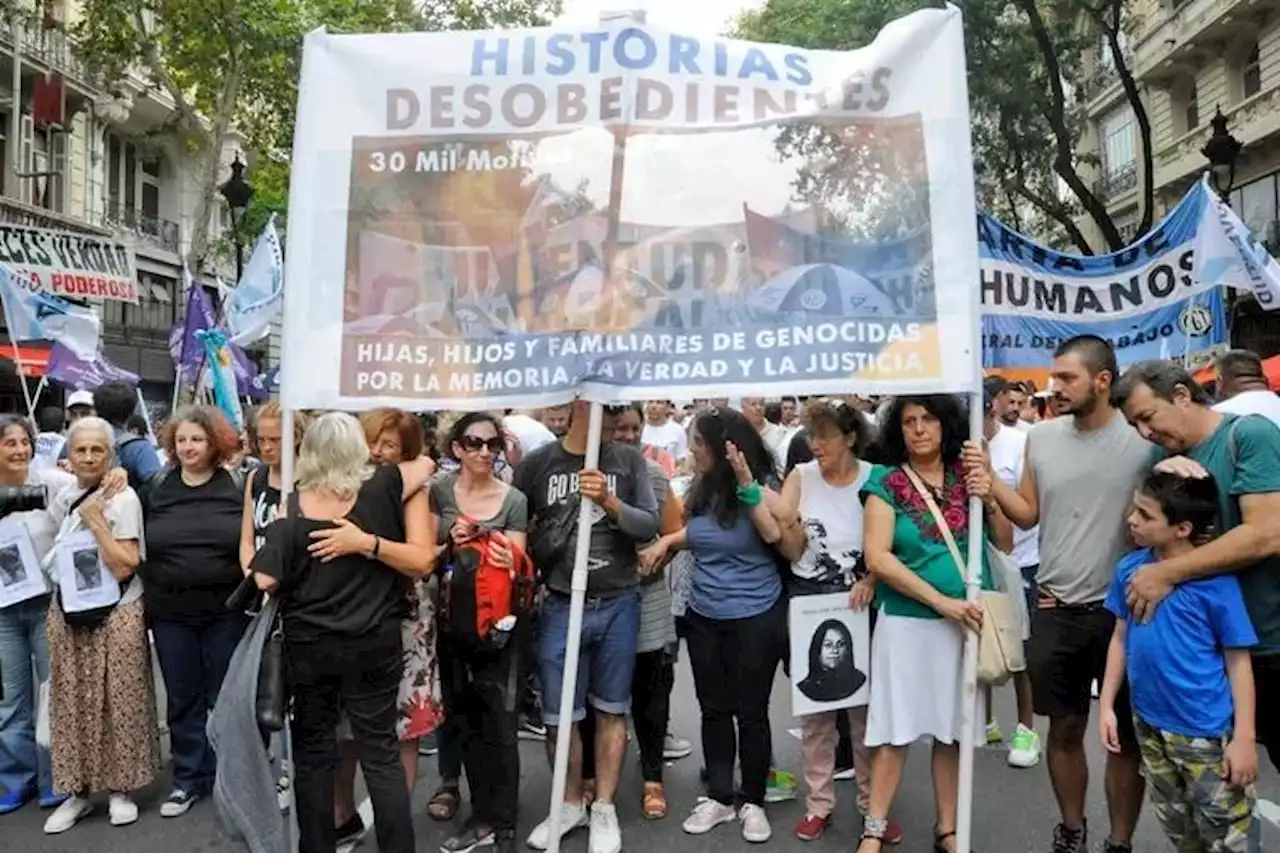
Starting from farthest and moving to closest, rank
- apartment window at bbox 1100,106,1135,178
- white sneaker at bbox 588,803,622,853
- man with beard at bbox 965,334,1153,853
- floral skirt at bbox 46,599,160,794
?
1. apartment window at bbox 1100,106,1135,178
2. floral skirt at bbox 46,599,160,794
3. white sneaker at bbox 588,803,622,853
4. man with beard at bbox 965,334,1153,853

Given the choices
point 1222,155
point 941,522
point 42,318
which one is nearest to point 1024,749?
point 941,522

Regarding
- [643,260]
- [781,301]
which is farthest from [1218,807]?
[643,260]

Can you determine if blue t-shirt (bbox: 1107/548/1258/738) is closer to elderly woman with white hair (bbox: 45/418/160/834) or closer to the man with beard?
the man with beard

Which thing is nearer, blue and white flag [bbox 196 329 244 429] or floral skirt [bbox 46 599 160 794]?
floral skirt [bbox 46 599 160 794]

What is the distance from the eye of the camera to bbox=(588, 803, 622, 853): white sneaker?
441 cm

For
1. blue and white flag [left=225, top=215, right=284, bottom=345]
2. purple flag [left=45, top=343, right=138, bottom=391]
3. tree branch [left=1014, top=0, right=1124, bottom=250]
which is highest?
tree branch [left=1014, top=0, right=1124, bottom=250]

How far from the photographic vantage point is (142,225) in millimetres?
29156

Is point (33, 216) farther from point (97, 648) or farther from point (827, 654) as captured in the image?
point (827, 654)

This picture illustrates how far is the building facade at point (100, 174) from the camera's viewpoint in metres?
21.7

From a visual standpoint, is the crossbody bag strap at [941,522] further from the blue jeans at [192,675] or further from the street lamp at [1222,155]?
the street lamp at [1222,155]

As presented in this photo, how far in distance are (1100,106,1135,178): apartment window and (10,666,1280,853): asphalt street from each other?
29.2 meters

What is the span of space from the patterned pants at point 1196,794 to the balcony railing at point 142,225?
90.5 ft

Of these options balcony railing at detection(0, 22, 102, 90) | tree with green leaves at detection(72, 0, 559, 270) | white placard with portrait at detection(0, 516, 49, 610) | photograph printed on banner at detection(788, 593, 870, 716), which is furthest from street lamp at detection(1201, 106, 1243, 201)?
balcony railing at detection(0, 22, 102, 90)

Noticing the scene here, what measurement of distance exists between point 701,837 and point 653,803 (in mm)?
338
